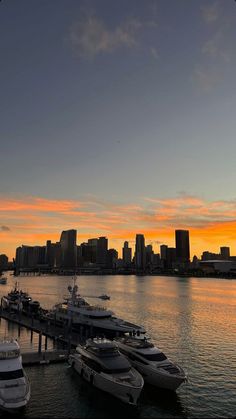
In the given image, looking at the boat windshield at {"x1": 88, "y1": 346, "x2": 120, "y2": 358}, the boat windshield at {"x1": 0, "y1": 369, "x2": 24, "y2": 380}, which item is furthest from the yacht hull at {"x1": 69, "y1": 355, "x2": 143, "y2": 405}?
the boat windshield at {"x1": 0, "y1": 369, "x2": 24, "y2": 380}

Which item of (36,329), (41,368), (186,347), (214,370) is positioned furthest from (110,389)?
(36,329)

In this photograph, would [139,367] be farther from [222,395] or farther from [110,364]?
[222,395]

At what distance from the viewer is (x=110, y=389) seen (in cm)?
3591

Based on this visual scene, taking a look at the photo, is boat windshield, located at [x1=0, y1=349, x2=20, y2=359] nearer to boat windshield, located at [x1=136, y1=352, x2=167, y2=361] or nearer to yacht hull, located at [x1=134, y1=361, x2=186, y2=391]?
yacht hull, located at [x1=134, y1=361, x2=186, y2=391]

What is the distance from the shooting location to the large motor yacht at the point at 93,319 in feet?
223

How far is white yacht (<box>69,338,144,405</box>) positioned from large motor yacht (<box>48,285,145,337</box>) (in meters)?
22.4

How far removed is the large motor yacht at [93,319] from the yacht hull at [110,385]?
2364 centimetres

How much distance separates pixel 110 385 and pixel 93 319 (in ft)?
115

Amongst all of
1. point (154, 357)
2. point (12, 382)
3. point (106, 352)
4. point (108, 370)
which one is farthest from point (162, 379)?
point (12, 382)

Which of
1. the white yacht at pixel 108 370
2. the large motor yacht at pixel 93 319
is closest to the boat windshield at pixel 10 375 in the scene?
the white yacht at pixel 108 370

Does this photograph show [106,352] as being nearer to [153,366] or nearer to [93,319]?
[153,366]

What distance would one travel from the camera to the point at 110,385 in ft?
117

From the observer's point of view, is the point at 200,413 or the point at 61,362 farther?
the point at 61,362

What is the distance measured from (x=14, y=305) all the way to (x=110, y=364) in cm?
6336
